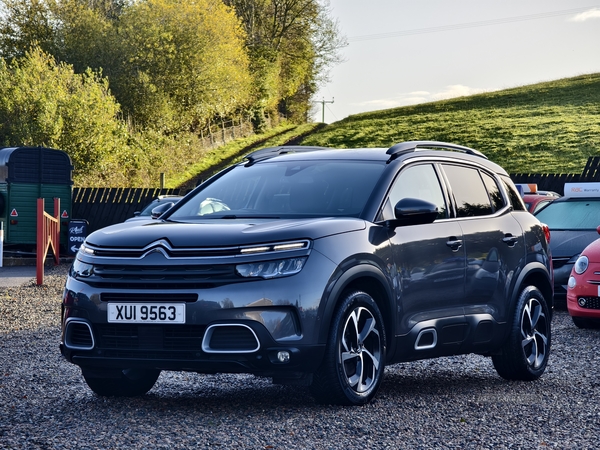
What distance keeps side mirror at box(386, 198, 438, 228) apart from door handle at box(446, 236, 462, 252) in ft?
1.55

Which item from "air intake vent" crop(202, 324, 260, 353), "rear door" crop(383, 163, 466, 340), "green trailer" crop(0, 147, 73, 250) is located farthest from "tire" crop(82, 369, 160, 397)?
"green trailer" crop(0, 147, 73, 250)

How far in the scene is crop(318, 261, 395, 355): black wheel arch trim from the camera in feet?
19.8

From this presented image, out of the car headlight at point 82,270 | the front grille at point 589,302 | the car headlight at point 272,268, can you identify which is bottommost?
the front grille at point 589,302

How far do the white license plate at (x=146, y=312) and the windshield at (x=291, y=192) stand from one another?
1.17 metres

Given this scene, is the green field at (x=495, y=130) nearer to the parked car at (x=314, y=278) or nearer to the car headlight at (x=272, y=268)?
the parked car at (x=314, y=278)

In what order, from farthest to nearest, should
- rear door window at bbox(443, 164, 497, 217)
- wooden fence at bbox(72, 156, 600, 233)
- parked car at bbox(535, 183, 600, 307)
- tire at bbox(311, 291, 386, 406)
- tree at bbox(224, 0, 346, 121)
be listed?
tree at bbox(224, 0, 346, 121) → wooden fence at bbox(72, 156, 600, 233) → parked car at bbox(535, 183, 600, 307) → rear door window at bbox(443, 164, 497, 217) → tire at bbox(311, 291, 386, 406)

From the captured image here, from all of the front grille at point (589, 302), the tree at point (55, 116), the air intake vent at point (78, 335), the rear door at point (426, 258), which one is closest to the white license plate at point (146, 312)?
the air intake vent at point (78, 335)

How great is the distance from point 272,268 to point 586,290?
22.1 feet

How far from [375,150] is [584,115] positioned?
59.2m

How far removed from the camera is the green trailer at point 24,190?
25766 millimetres

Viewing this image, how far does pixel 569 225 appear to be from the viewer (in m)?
15.8

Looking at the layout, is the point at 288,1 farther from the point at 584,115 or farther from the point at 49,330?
the point at 49,330

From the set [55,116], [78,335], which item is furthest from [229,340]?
[55,116]

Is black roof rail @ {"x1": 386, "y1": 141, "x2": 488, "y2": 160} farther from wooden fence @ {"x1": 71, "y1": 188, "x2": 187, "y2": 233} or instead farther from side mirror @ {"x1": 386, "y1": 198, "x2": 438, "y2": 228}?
wooden fence @ {"x1": 71, "y1": 188, "x2": 187, "y2": 233}
